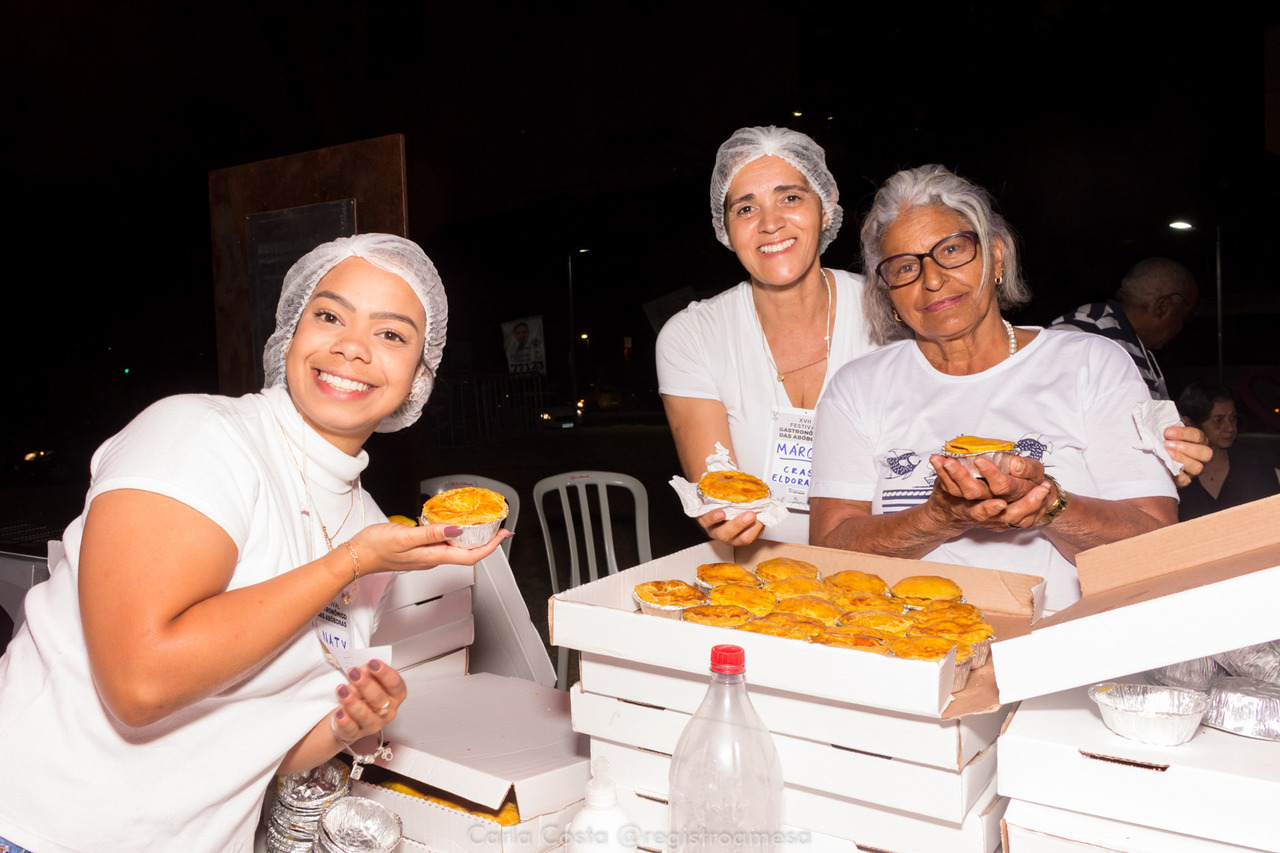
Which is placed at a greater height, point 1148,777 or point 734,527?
point 734,527

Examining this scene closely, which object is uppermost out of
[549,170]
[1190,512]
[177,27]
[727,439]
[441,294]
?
[177,27]

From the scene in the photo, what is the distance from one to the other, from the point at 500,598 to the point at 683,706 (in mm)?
1571

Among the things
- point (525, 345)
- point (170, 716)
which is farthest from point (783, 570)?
point (525, 345)

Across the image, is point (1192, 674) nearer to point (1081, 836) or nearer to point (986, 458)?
point (1081, 836)

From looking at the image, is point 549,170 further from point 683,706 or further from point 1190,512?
point 683,706

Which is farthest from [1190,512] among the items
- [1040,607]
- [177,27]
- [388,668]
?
[177,27]

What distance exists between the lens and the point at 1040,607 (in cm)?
179

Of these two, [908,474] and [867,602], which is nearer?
[867,602]

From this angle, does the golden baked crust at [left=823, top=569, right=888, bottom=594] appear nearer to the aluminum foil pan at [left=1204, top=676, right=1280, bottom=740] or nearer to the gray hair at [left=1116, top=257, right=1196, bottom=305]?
the aluminum foil pan at [left=1204, top=676, right=1280, bottom=740]

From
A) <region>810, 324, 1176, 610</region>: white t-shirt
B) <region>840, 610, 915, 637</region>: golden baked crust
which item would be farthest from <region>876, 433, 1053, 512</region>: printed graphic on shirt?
<region>840, 610, 915, 637</region>: golden baked crust

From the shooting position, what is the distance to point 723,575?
1906 millimetres

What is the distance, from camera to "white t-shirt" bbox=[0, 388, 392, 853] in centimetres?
150

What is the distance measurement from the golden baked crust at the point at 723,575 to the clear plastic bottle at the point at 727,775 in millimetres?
621

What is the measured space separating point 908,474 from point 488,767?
1.41m
